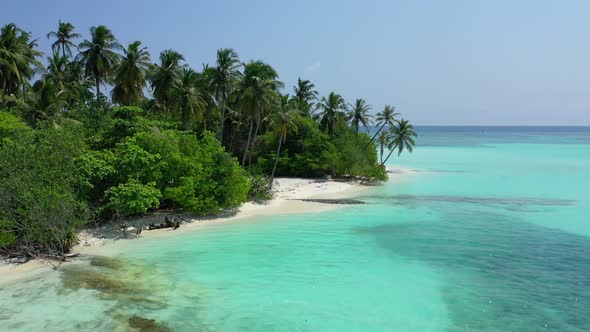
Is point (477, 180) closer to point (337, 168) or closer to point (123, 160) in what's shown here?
point (337, 168)

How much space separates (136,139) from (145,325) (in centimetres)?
1428

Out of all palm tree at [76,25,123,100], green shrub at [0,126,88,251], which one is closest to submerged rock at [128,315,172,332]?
green shrub at [0,126,88,251]

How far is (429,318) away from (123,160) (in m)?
16.6

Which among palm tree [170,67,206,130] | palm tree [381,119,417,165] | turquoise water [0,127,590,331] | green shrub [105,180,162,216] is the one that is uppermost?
palm tree [170,67,206,130]

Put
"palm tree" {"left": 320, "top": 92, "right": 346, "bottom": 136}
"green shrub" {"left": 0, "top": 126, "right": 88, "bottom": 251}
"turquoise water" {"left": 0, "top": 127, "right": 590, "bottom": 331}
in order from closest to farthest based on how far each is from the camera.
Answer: "turquoise water" {"left": 0, "top": 127, "right": 590, "bottom": 331} < "green shrub" {"left": 0, "top": 126, "right": 88, "bottom": 251} < "palm tree" {"left": 320, "top": 92, "right": 346, "bottom": 136}

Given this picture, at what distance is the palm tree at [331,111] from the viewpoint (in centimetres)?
4861

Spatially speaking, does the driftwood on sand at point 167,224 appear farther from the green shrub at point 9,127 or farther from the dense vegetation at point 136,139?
the green shrub at point 9,127

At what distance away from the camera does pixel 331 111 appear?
48.9m

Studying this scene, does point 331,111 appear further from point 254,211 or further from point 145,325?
point 145,325

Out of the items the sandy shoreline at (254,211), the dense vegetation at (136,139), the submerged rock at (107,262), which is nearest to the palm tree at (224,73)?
the dense vegetation at (136,139)

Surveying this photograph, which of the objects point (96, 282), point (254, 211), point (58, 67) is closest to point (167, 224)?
point (254, 211)

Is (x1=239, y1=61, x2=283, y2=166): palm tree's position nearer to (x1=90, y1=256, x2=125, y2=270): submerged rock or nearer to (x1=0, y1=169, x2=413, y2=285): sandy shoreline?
(x1=0, y1=169, x2=413, y2=285): sandy shoreline

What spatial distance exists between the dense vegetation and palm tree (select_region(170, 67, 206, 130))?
0.37ft

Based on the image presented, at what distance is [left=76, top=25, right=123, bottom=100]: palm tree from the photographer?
39.0m
